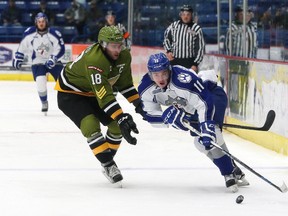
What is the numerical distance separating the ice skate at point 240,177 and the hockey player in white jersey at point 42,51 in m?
4.90

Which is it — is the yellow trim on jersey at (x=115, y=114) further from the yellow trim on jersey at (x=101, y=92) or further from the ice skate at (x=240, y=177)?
the ice skate at (x=240, y=177)

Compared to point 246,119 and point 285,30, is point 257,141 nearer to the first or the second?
point 246,119

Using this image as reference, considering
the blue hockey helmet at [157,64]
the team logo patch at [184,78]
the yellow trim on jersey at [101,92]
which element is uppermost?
the blue hockey helmet at [157,64]

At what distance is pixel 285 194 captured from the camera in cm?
508

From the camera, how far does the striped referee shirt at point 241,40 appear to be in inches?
341

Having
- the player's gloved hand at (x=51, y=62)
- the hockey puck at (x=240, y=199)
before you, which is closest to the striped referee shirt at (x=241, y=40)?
the player's gloved hand at (x=51, y=62)

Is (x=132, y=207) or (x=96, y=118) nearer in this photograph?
(x=132, y=207)

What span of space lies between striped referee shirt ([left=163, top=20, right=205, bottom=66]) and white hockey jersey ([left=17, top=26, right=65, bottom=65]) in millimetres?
1295

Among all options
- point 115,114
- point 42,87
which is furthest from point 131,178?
point 42,87

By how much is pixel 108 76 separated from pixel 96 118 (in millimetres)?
279

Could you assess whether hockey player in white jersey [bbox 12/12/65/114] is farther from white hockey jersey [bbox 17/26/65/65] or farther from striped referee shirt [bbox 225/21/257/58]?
striped referee shirt [bbox 225/21/257/58]

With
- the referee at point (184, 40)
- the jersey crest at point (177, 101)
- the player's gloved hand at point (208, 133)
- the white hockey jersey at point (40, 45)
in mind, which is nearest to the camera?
the player's gloved hand at point (208, 133)

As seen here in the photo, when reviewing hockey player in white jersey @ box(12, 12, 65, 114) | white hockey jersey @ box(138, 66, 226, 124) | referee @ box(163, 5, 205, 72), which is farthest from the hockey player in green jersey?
hockey player in white jersey @ box(12, 12, 65, 114)

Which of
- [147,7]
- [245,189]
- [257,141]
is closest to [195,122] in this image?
[245,189]
